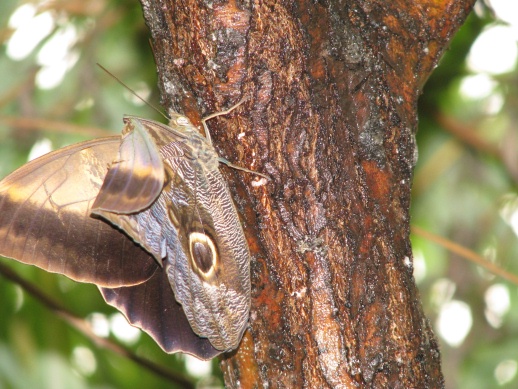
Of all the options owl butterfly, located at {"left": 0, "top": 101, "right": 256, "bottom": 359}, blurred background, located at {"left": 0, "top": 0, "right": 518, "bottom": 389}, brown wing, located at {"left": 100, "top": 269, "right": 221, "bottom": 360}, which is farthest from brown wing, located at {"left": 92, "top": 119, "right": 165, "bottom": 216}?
blurred background, located at {"left": 0, "top": 0, "right": 518, "bottom": 389}

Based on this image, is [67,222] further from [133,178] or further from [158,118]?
[158,118]

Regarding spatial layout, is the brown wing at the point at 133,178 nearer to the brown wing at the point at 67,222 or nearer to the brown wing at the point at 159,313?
the brown wing at the point at 67,222

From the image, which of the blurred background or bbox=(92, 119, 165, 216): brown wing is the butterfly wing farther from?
the blurred background

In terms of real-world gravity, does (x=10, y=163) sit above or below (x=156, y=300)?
above

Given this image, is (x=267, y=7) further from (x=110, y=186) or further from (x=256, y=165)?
(x=110, y=186)

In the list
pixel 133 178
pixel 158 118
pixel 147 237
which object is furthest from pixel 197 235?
pixel 158 118

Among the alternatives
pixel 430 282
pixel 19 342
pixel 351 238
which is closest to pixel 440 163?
pixel 430 282
